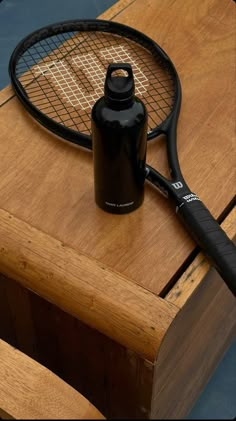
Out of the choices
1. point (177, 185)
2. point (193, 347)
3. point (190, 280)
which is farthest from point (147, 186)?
point (193, 347)

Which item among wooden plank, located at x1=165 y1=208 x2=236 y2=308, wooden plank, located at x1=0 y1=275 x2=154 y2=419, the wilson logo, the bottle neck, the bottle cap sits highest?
the bottle cap

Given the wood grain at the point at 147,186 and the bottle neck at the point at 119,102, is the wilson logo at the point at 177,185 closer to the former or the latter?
the wood grain at the point at 147,186

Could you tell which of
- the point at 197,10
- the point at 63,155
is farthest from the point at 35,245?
the point at 197,10

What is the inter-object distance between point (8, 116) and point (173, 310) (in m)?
0.43

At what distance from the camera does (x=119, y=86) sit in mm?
758

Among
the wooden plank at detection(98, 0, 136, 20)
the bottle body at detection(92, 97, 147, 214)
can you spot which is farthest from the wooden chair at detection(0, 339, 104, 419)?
the wooden plank at detection(98, 0, 136, 20)

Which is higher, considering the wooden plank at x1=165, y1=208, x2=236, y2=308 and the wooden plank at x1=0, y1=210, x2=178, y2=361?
the wooden plank at x1=165, y1=208, x2=236, y2=308

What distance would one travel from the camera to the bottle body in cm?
77

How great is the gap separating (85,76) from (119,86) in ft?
1.11

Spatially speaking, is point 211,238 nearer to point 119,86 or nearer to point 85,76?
point 119,86

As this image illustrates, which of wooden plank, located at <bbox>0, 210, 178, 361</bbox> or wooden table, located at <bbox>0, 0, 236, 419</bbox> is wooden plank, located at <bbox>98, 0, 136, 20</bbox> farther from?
wooden plank, located at <bbox>0, 210, 178, 361</bbox>

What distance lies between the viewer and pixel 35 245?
33.1 inches

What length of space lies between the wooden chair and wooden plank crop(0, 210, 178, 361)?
12 cm

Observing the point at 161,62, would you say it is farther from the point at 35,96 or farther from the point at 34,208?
the point at 34,208
